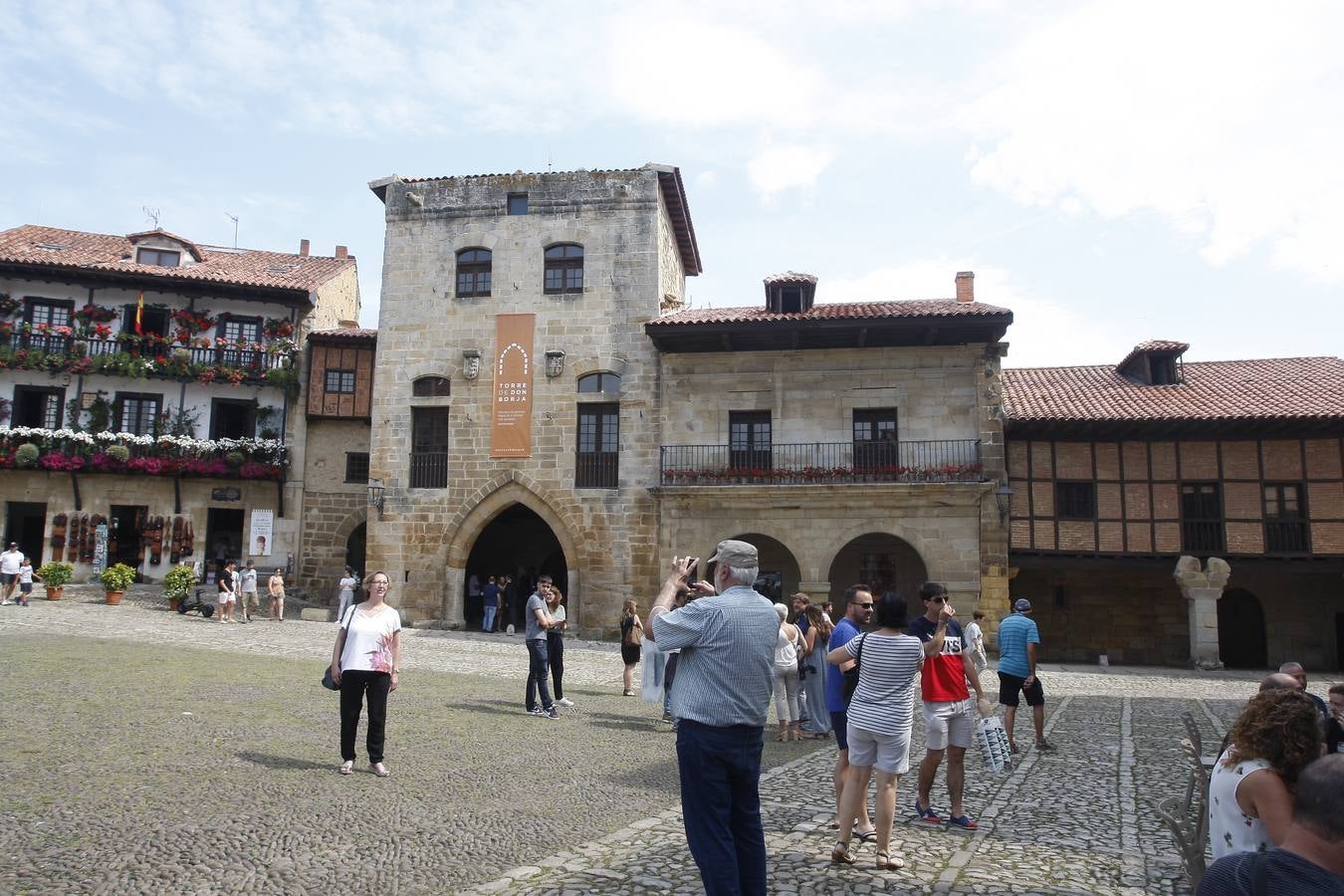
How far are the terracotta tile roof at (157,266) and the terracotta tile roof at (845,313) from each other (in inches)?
485

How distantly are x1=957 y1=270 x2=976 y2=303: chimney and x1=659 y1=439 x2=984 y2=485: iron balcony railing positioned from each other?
5.33 meters

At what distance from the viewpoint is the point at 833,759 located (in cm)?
979

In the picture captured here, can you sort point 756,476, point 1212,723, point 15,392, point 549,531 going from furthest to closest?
1. point 549,531
2. point 15,392
3. point 756,476
4. point 1212,723

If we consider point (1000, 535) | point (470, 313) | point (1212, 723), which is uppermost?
point (470, 313)

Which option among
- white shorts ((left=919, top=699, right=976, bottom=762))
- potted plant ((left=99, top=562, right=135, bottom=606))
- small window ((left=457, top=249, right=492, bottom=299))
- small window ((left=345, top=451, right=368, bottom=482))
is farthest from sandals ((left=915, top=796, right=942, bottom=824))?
small window ((left=345, top=451, right=368, bottom=482))

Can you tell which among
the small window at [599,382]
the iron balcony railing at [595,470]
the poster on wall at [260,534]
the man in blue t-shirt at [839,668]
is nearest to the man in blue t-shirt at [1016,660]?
the man in blue t-shirt at [839,668]

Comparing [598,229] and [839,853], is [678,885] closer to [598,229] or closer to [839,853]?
[839,853]

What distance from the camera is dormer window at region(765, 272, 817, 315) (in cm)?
2505

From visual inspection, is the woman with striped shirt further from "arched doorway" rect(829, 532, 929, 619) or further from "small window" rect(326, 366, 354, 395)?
"small window" rect(326, 366, 354, 395)

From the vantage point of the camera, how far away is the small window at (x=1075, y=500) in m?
23.6

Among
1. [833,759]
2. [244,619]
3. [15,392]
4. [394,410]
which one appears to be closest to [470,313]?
[394,410]

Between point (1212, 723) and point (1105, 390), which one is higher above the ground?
point (1105, 390)

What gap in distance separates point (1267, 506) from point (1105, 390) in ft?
15.6

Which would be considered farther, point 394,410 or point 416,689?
point 394,410
